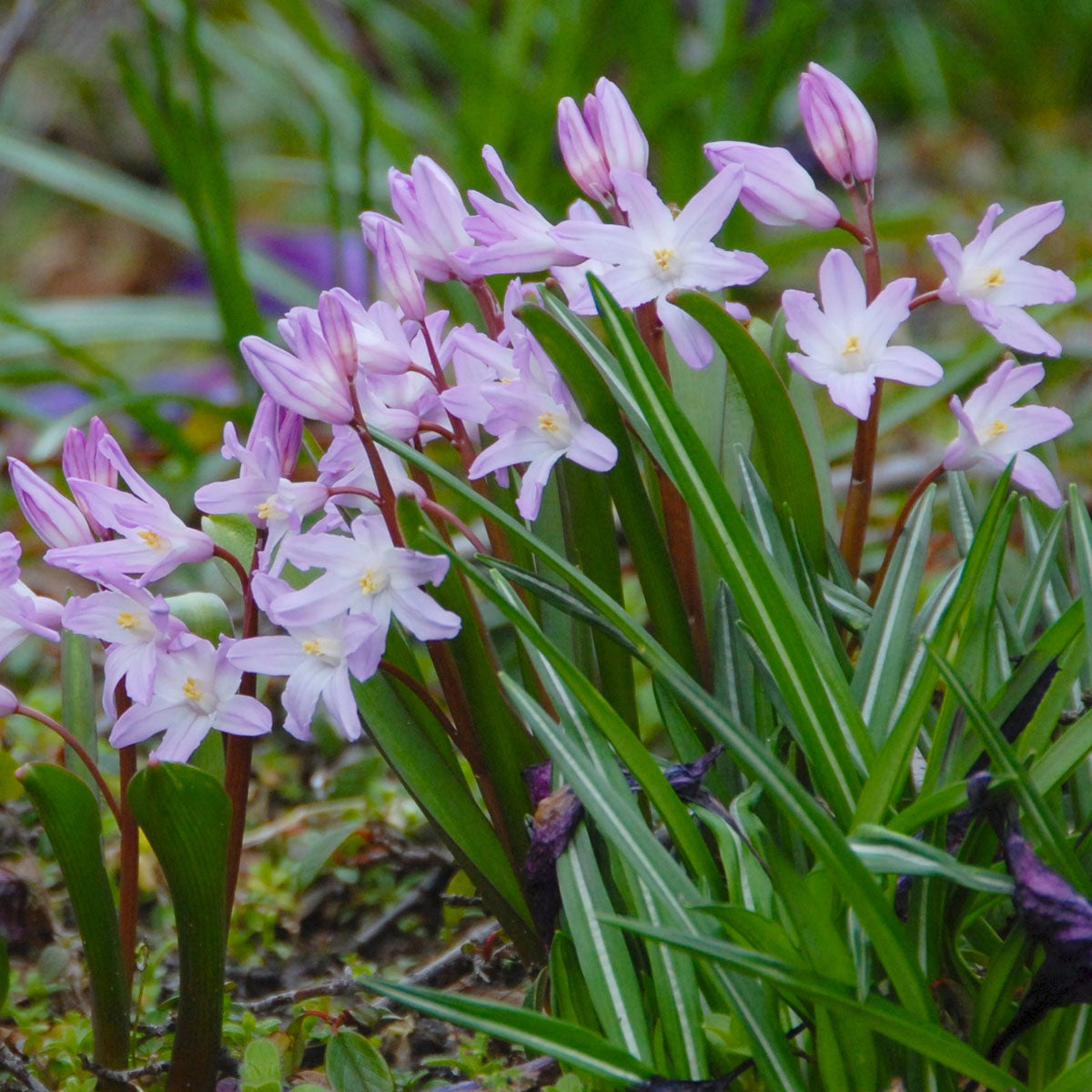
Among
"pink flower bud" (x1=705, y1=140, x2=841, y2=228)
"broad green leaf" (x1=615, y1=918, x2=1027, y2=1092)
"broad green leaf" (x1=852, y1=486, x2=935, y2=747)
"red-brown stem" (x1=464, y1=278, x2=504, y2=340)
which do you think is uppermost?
"pink flower bud" (x1=705, y1=140, x2=841, y2=228)

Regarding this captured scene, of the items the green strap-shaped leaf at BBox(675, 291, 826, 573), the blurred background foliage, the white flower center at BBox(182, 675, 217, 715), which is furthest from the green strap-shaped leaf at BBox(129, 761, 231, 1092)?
the blurred background foliage

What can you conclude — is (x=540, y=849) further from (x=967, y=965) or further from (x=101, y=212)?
(x=101, y=212)

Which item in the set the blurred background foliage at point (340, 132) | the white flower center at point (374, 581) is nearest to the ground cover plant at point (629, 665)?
the white flower center at point (374, 581)

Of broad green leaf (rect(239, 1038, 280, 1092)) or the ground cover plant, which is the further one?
broad green leaf (rect(239, 1038, 280, 1092))

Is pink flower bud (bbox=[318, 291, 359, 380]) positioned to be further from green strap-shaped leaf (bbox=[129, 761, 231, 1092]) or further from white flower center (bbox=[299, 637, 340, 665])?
green strap-shaped leaf (bbox=[129, 761, 231, 1092])

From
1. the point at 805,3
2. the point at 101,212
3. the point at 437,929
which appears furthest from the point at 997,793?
the point at 101,212

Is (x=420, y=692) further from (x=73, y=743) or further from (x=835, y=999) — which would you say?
(x=835, y=999)
